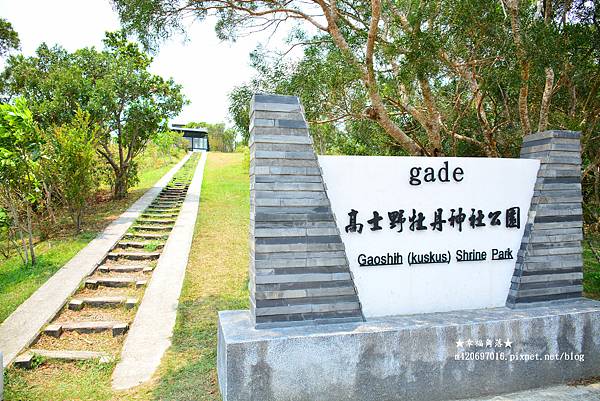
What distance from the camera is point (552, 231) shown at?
441 centimetres

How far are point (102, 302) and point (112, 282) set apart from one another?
75 centimetres

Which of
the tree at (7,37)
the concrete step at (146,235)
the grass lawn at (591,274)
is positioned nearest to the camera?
the grass lawn at (591,274)

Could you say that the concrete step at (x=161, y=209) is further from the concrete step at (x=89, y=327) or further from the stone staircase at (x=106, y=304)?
the concrete step at (x=89, y=327)

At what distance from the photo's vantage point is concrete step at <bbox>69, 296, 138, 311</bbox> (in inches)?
233

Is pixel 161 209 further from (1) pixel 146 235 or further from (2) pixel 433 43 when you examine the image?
(2) pixel 433 43

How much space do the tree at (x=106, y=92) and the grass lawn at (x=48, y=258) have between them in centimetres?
195

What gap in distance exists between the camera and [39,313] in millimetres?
5551

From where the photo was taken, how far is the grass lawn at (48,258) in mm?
6312

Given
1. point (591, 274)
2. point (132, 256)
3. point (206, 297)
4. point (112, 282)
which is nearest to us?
point (206, 297)

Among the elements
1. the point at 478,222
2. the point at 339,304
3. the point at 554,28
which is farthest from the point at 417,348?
the point at 554,28

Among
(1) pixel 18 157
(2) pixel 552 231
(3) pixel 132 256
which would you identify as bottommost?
(3) pixel 132 256

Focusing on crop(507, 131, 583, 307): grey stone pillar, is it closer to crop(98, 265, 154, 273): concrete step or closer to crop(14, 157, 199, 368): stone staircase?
crop(14, 157, 199, 368): stone staircase

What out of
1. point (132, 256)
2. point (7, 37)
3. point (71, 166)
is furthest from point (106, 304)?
point (7, 37)

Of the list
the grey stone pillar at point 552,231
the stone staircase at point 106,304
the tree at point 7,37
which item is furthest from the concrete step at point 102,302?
the tree at point 7,37
